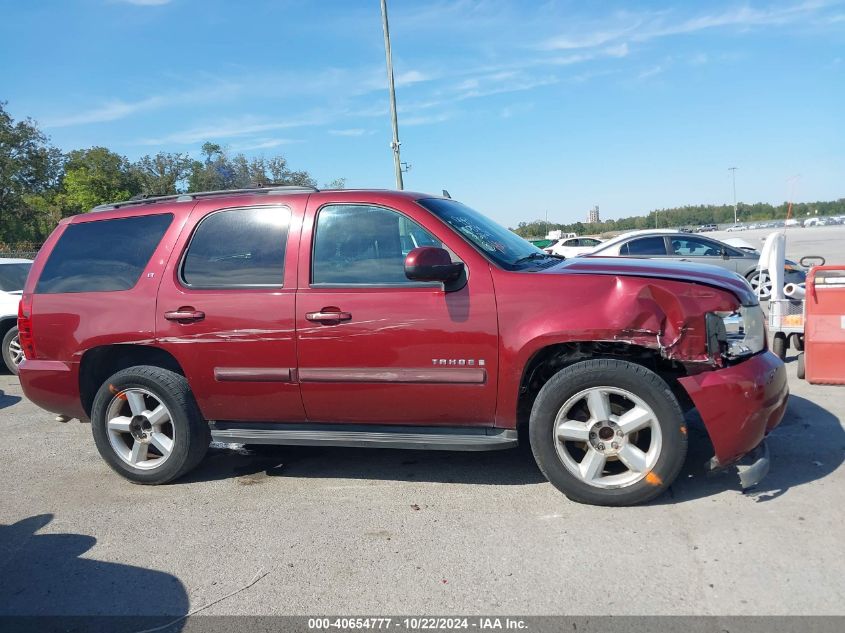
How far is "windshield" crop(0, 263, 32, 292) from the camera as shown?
9.26m

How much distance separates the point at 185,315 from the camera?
423cm

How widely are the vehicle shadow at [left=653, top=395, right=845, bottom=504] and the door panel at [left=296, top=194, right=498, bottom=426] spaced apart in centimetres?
132

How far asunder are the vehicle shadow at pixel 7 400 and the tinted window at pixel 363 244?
16.6 feet

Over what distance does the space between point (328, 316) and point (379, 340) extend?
1.15 ft

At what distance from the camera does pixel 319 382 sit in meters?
4.07

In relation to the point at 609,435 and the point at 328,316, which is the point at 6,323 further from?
the point at 609,435

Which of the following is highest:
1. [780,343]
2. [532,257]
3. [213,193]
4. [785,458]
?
[213,193]

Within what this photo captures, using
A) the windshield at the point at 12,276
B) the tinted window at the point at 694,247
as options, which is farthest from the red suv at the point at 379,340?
the tinted window at the point at 694,247

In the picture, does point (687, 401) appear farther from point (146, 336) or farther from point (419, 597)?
point (146, 336)

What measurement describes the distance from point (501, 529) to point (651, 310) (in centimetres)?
145

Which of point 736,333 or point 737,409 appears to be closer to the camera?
point 737,409

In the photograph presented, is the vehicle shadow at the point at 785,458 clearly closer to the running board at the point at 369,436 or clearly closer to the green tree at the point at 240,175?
the running board at the point at 369,436

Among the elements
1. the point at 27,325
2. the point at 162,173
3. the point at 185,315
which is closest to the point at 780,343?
the point at 185,315

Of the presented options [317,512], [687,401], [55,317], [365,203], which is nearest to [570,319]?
[687,401]
